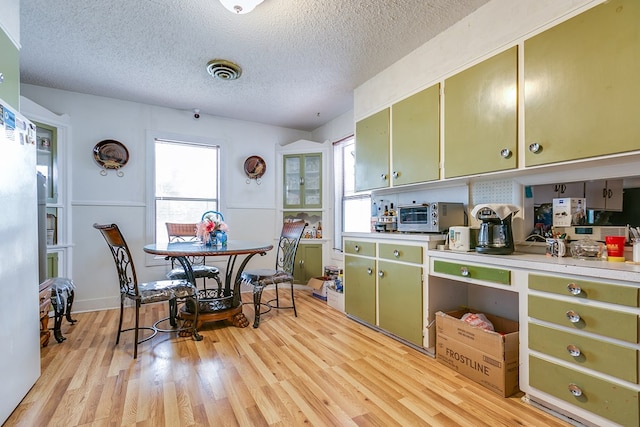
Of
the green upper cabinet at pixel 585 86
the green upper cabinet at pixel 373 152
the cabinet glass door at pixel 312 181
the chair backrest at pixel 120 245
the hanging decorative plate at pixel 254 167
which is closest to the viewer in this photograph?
the green upper cabinet at pixel 585 86

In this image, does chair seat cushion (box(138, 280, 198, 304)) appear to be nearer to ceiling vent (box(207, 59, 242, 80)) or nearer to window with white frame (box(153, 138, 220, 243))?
window with white frame (box(153, 138, 220, 243))

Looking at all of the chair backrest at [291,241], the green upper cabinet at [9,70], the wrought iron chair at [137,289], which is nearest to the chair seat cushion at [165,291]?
the wrought iron chair at [137,289]

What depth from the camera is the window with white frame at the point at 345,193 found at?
428 centimetres

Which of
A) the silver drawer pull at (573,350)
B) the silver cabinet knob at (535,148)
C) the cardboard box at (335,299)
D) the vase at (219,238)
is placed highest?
the silver cabinet knob at (535,148)

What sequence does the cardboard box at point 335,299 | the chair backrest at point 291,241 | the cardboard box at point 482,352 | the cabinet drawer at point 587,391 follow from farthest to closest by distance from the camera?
the cardboard box at point 335,299
the chair backrest at point 291,241
the cardboard box at point 482,352
the cabinet drawer at point 587,391

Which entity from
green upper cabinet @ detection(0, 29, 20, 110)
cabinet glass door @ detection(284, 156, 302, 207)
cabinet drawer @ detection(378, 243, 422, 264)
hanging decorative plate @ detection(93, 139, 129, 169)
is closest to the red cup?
cabinet drawer @ detection(378, 243, 422, 264)

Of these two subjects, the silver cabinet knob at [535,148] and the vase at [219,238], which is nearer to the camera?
the silver cabinet knob at [535,148]

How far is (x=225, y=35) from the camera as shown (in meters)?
2.48

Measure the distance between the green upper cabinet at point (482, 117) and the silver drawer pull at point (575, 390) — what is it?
127 cm

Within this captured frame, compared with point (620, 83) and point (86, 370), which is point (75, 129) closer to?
point (86, 370)

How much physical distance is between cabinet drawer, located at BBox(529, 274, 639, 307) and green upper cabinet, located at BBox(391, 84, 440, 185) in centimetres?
111

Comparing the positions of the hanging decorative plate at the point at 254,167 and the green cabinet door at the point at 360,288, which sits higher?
the hanging decorative plate at the point at 254,167

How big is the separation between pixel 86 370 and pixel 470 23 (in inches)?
149

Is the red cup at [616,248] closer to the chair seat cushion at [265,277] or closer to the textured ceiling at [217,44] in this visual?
the textured ceiling at [217,44]
